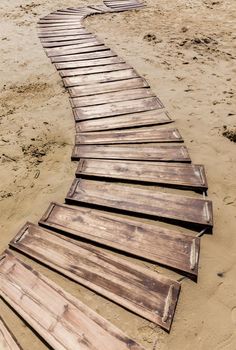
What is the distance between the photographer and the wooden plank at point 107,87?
723 centimetres

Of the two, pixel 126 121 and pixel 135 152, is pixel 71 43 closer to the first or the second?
pixel 126 121

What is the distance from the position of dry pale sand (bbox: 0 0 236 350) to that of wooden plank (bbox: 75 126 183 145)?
20 centimetres

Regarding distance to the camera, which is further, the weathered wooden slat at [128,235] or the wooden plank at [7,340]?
the weathered wooden slat at [128,235]

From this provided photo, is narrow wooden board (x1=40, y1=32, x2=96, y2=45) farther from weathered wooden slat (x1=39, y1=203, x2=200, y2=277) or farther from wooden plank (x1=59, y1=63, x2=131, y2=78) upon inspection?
weathered wooden slat (x1=39, y1=203, x2=200, y2=277)

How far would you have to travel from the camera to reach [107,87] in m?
7.40

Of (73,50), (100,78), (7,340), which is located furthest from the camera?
(73,50)

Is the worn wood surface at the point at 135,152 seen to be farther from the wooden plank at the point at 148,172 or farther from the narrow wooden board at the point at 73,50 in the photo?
the narrow wooden board at the point at 73,50

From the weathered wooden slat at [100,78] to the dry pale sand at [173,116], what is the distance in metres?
0.27

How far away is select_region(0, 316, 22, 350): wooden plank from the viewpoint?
3.09m

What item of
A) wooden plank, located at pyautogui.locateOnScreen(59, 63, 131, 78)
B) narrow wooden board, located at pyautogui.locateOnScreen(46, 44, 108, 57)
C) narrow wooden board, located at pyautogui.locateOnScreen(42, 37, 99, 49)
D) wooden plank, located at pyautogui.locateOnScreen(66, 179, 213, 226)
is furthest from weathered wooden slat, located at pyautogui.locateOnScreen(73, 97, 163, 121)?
narrow wooden board, located at pyautogui.locateOnScreen(42, 37, 99, 49)

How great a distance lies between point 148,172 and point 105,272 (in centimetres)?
180

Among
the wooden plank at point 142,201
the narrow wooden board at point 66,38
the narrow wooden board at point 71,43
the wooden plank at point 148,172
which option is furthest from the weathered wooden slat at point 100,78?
the wooden plank at point 142,201

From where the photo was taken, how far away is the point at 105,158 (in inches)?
210

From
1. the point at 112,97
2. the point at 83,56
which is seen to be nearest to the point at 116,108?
the point at 112,97
